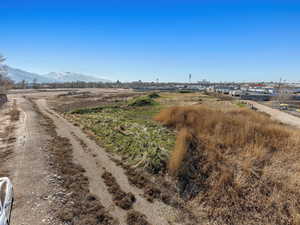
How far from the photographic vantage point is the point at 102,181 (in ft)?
18.6

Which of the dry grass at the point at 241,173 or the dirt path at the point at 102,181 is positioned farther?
the dry grass at the point at 241,173

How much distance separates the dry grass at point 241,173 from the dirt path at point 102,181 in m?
1.31

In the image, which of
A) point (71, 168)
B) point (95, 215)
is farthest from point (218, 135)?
point (71, 168)

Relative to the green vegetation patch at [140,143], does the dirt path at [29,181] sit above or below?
below

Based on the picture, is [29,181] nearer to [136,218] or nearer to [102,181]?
[102,181]

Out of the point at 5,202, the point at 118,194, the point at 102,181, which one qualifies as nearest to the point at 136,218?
the point at 118,194

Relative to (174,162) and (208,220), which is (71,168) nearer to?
(174,162)

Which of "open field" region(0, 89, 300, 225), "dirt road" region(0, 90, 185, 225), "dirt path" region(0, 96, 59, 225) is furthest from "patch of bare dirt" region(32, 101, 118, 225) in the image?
"dirt path" region(0, 96, 59, 225)

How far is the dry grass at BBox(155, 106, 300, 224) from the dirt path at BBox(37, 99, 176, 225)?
1310mm

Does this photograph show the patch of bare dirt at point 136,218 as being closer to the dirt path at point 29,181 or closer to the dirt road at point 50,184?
the dirt road at point 50,184

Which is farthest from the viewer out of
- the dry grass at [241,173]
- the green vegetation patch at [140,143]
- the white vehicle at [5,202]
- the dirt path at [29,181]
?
the green vegetation patch at [140,143]

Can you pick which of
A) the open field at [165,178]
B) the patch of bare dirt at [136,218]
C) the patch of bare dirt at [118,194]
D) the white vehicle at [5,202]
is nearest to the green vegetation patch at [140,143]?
the open field at [165,178]

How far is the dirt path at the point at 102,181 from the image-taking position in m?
4.26

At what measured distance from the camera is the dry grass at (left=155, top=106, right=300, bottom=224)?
14.9 feet
